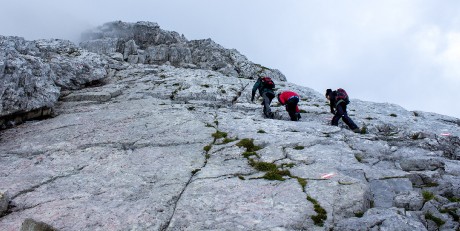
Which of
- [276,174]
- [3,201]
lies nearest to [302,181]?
[276,174]

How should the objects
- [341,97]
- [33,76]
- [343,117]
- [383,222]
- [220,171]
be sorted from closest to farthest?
[383,222] → [220,171] → [343,117] → [341,97] → [33,76]

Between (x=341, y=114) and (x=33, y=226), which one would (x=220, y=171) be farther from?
(x=341, y=114)

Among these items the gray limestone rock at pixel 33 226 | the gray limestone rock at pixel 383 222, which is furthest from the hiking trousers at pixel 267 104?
the gray limestone rock at pixel 33 226

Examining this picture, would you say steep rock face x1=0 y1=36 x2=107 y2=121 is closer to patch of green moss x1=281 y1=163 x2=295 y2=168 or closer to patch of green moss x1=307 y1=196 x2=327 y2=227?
patch of green moss x1=281 y1=163 x2=295 y2=168

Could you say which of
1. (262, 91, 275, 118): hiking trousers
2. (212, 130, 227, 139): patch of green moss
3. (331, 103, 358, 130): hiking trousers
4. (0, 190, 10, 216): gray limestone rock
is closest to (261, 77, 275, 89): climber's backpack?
(262, 91, 275, 118): hiking trousers

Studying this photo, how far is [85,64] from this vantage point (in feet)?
122

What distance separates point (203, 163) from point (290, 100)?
10948 mm

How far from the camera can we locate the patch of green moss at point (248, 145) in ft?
60.7

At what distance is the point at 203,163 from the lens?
55.5 ft

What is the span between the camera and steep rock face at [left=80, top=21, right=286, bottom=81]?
62.2m

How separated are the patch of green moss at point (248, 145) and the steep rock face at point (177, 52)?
1531 inches

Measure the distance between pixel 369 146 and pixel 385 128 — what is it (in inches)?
284

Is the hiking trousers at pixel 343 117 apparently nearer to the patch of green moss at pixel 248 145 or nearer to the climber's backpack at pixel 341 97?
the climber's backpack at pixel 341 97

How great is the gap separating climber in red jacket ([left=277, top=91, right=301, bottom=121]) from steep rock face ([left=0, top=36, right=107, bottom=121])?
1729cm
